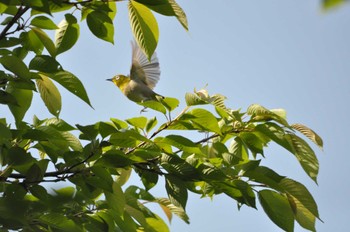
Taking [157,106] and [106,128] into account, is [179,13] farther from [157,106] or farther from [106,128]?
[106,128]

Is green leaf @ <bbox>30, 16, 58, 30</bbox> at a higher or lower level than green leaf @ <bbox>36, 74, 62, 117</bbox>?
higher

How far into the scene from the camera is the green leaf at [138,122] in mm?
2080

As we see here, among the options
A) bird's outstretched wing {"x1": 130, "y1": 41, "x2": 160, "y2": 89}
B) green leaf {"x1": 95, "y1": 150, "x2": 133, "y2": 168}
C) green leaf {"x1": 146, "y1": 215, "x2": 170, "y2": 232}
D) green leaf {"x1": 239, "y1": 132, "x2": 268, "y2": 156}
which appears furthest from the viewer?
bird's outstretched wing {"x1": 130, "y1": 41, "x2": 160, "y2": 89}

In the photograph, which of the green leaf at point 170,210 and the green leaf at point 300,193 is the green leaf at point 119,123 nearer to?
the green leaf at point 170,210

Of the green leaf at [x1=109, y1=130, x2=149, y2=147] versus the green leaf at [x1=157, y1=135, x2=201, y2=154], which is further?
the green leaf at [x1=157, y1=135, x2=201, y2=154]

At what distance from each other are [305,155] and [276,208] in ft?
0.82

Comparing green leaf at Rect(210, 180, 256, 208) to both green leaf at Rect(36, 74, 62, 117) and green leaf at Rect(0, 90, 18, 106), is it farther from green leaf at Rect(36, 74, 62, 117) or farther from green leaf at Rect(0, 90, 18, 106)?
green leaf at Rect(0, 90, 18, 106)

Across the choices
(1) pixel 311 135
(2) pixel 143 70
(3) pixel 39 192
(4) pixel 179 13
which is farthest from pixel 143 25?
(2) pixel 143 70

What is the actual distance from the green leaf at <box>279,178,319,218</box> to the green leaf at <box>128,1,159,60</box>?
0.77 metres

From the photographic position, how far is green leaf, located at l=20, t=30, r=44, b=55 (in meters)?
2.15


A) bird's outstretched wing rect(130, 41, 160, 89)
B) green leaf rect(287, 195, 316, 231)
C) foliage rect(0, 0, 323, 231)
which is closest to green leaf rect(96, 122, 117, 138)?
foliage rect(0, 0, 323, 231)

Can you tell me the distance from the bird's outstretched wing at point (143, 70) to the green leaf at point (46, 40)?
1424 mm

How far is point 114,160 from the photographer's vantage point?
1938mm

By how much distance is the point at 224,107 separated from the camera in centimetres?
210
